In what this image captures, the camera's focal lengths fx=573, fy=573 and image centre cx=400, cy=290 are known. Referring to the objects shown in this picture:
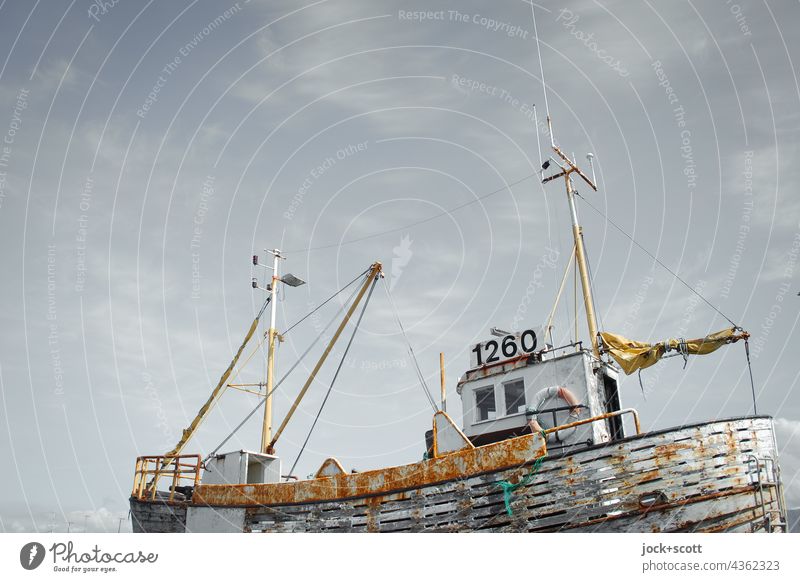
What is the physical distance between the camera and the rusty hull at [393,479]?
45.0 ft

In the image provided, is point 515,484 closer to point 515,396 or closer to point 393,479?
point 393,479

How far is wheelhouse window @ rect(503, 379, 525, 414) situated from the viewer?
674 inches

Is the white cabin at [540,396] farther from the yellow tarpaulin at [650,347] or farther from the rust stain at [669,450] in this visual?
the rust stain at [669,450]

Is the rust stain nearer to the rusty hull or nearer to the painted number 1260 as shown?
the rusty hull

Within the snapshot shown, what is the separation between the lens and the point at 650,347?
1681 cm

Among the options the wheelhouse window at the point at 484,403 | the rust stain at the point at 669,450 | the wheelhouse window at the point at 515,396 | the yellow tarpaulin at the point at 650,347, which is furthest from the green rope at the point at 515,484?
the yellow tarpaulin at the point at 650,347

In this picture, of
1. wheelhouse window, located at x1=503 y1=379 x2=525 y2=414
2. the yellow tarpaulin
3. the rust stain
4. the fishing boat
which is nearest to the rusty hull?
the fishing boat
